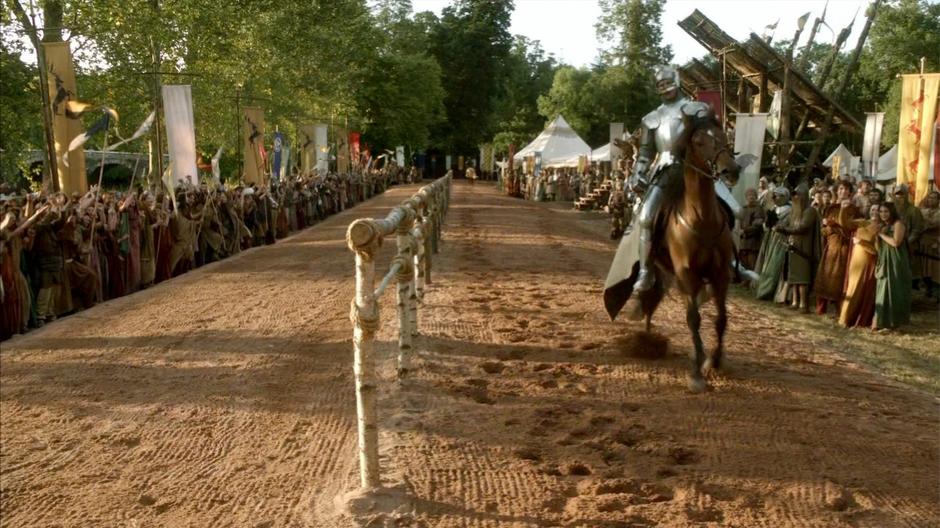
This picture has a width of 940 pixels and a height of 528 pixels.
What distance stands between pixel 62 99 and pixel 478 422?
37.2 feet

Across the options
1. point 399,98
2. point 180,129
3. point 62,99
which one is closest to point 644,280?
point 62,99

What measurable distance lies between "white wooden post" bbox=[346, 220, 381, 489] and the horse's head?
3.19 meters

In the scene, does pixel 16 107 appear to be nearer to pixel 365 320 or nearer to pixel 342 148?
pixel 365 320

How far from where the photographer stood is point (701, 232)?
22.9 ft

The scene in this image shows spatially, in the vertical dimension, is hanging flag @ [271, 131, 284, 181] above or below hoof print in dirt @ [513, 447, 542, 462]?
above

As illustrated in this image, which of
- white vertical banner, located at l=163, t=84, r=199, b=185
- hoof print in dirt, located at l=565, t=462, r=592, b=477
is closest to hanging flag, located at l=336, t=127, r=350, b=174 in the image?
white vertical banner, located at l=163, t=84, r=199, b=185

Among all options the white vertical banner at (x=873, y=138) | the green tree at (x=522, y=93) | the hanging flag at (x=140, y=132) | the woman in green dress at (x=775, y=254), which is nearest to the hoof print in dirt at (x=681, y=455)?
the woman in green dress at (x=775, y=254)

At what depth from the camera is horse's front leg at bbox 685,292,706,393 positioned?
6.75 metres

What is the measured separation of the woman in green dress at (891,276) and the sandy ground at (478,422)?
1.26 ft

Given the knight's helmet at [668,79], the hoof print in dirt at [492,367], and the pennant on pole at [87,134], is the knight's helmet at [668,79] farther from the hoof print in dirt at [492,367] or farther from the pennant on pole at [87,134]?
the pennant on pole at [87,134]

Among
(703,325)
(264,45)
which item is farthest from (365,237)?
(264,45)

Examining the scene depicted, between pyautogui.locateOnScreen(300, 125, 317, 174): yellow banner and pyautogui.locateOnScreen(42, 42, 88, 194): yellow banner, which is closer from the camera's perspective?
pyautogui.locateOnScreen(42, 42, 88, 194): yellow banner

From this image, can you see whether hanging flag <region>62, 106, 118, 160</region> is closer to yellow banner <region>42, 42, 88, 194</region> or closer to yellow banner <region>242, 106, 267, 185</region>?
yellow banner <region>42, 42, 88, 194</region>

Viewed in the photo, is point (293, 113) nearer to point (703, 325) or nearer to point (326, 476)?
point (703, 325)
